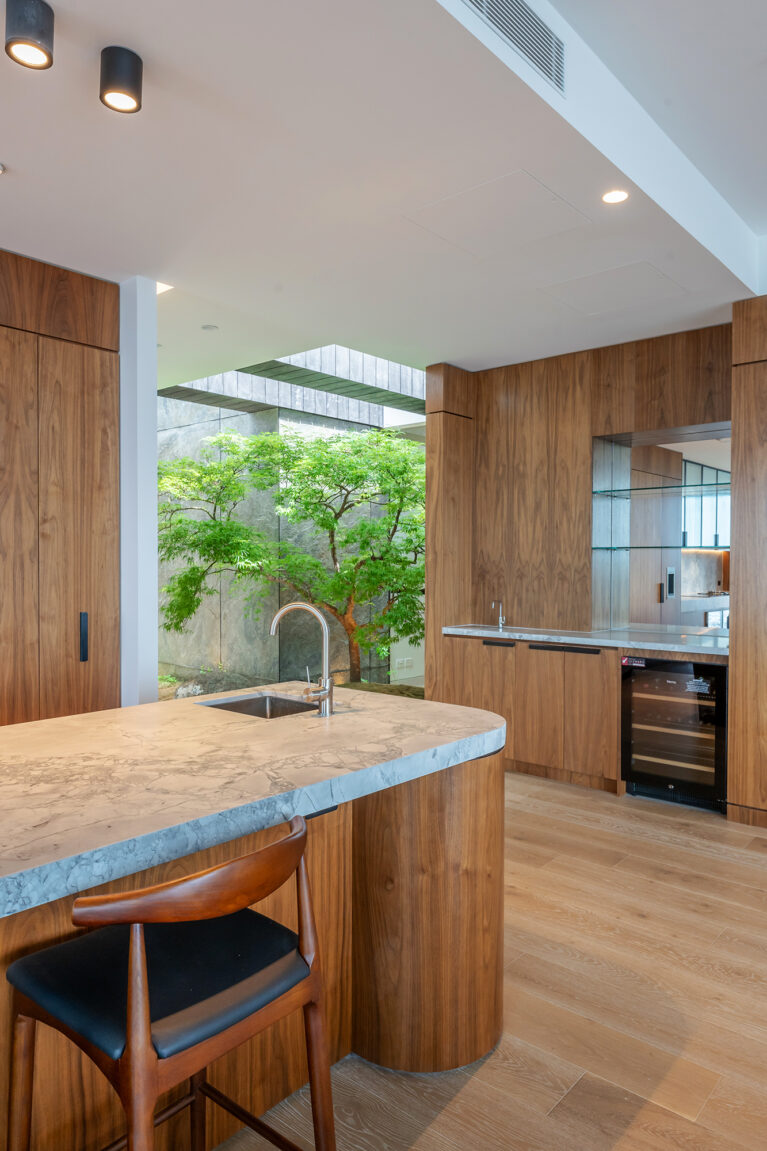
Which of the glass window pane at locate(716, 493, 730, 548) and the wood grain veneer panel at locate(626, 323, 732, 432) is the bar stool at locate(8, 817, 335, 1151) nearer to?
the glass window pane at locate(716, 493, 730, 548)

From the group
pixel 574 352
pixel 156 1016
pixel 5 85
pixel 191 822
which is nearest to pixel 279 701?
pixel 191 822

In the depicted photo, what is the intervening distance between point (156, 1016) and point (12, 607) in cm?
256

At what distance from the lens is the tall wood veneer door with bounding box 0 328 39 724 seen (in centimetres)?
330

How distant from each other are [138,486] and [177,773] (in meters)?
2.30

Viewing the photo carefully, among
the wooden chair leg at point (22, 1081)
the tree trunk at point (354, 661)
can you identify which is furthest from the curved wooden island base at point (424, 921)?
the tree trunk at point (354, 661)

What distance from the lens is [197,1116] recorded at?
1.52 meters

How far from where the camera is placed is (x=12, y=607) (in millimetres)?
3328

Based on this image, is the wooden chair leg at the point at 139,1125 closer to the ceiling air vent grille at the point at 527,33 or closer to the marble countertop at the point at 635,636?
the ceiling air vent grille at the point at 527,33

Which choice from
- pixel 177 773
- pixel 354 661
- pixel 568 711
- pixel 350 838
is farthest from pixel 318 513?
pixel 177 773

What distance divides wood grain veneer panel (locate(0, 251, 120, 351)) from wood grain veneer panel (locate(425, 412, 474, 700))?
2.14m

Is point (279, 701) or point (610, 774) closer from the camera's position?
point (279, 701)

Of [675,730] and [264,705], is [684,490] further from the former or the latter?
[264,705]

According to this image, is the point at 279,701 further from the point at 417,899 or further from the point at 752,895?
the point at 752,895

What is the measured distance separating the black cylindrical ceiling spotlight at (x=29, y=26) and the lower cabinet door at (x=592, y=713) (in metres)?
3.71
